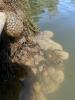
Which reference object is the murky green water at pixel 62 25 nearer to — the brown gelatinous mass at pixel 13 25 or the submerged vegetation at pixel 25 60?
the submerged vegetation at pixel 25 60

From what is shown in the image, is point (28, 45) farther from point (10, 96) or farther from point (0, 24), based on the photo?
point (0, 24)

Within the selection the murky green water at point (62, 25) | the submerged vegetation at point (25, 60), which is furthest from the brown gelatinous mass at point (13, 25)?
the murky green water at point (62, 25)

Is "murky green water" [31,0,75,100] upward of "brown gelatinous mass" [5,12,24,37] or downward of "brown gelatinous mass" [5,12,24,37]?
downward

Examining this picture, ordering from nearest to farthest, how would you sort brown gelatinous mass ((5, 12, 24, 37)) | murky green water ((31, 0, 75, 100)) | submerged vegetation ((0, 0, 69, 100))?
1. brown gelatinous mass ((5, 12, 24, 37))
2. submerged vegetation ((0, 0, 69, 100))
3. murky green water ((31, 0, 75, 100))

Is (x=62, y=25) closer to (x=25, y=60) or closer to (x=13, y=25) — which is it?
(x=25, y=60)

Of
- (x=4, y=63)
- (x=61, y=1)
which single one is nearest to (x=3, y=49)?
Result: (x=4, y=63)

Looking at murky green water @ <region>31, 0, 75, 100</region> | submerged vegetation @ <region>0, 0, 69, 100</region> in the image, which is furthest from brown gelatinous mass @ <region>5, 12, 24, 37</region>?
murky green water @ <region>31, 0, 75, 100</region>

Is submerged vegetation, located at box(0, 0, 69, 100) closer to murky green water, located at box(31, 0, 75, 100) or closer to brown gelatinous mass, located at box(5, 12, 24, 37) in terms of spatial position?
brown gelatinous mass, located at box(5, 12, 24, 37)
